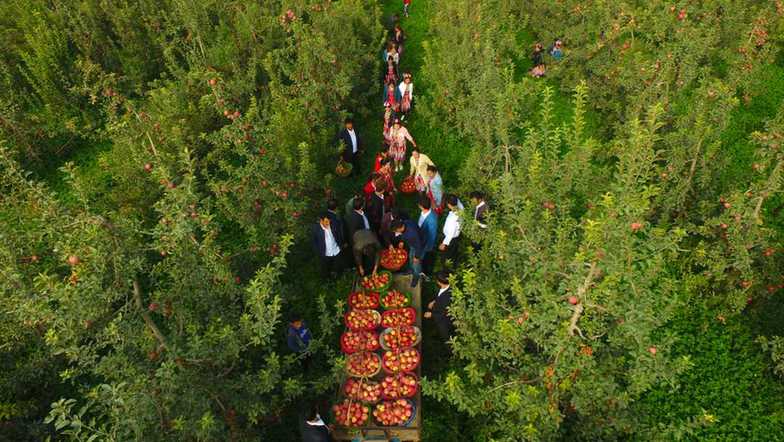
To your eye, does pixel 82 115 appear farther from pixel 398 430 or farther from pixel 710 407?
pixel 710 407

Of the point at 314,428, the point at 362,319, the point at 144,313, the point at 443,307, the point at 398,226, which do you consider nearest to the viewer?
the point at 144,313

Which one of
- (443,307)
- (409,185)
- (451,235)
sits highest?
(409,185)

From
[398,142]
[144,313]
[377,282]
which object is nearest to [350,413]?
[377,282]

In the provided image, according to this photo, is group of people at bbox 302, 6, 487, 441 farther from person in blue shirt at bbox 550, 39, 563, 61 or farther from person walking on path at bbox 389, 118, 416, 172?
person in blue shirt at bbox 550, 39, 563, 61

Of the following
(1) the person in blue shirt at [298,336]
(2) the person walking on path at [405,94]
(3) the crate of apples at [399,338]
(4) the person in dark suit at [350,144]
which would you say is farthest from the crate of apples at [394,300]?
(2) the person walking on path at [405,94]

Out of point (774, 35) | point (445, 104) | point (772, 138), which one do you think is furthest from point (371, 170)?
point (774, 35)

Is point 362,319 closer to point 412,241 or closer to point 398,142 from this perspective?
point 412,241

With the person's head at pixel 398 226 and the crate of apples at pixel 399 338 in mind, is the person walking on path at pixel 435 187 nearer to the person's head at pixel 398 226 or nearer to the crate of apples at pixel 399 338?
the person's head at pixel 398 226
